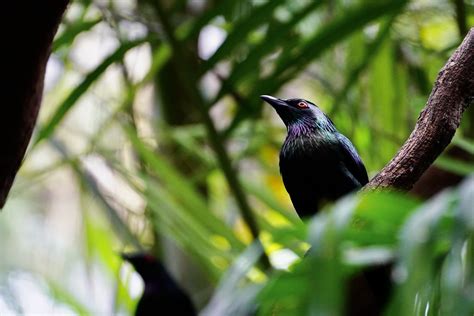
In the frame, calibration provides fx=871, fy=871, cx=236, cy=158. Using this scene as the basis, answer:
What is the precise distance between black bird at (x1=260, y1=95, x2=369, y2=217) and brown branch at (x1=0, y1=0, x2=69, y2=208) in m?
0.72

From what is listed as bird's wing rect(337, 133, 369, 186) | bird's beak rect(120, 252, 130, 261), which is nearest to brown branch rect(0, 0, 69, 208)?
bird's wing rect(337, 133, 369, 186)

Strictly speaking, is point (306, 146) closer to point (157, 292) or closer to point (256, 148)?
point (256, 148)

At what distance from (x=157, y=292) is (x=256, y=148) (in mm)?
969

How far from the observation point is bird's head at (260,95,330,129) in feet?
7.36

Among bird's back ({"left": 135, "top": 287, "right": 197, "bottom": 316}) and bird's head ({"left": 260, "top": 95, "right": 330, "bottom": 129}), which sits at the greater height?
bird's head ({"left": 260, "top": 95, "right": 330, "bottom": 129})

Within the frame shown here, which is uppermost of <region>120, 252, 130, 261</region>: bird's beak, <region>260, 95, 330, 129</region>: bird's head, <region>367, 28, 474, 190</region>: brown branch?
<region>260, 95, 330, 129</region>: bird's head

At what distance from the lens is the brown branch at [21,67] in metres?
1.44

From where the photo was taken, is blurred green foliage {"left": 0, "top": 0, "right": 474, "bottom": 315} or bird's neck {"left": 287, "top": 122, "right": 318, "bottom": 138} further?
bird's neck {"left": 287, "top": 122, "right": 318, "bottom": 138}

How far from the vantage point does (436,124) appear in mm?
1479

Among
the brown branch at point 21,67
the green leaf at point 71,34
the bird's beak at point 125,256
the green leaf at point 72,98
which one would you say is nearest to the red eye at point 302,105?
the green leaf at point 72,98

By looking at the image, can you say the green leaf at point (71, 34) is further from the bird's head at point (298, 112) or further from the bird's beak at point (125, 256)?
the bird's beak at point (125, 256)

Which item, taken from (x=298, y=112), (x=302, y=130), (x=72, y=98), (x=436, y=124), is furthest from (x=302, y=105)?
(x=436, y=124)

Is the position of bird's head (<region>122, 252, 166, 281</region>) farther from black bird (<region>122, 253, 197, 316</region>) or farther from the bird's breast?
the bird's breast

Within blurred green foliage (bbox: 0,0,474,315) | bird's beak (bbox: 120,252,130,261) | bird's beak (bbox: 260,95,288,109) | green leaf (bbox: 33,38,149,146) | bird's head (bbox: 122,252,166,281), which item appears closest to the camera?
blurred green foliage (bbox: 0,0,474,315)
